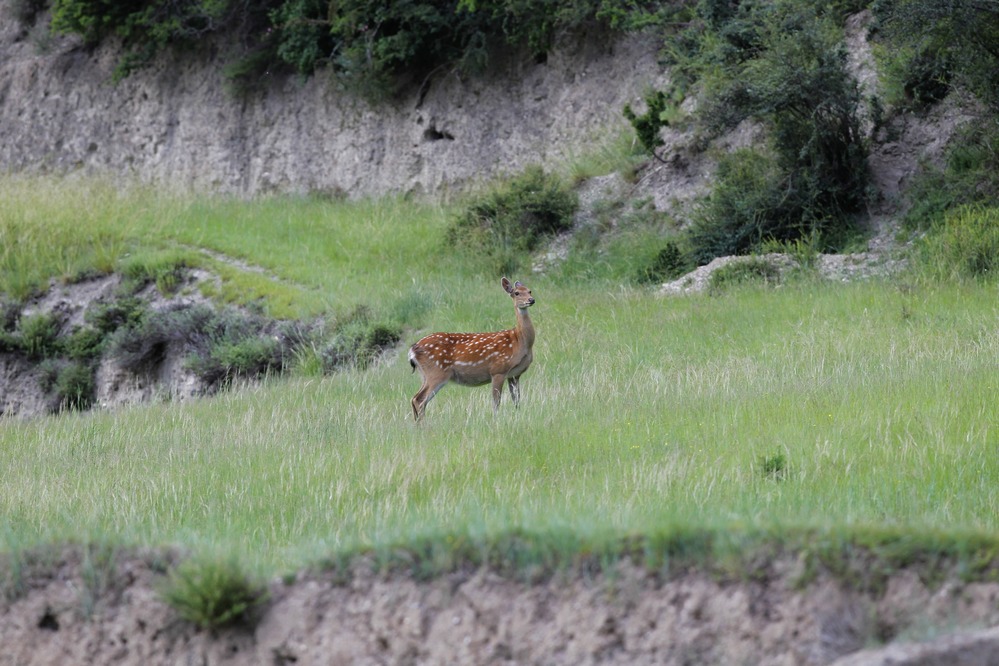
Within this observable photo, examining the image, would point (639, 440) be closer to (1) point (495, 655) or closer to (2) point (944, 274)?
(1) point (495, 655)

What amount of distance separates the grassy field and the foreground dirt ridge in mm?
365

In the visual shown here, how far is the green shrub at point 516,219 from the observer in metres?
26.7

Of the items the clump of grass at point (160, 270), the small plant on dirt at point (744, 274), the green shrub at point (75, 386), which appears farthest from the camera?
the clump of grass at point (160, 270)

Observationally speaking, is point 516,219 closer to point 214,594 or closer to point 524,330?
point 524,330

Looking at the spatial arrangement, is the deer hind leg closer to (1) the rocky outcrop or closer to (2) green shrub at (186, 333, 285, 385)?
(2) green shrub at (186, 333, 285, 385)

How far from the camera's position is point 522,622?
6.94 m

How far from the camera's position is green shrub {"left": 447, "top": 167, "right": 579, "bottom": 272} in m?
26.7

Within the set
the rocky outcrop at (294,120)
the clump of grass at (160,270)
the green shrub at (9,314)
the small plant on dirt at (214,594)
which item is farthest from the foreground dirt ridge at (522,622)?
the rocky outcrop at (294,120)

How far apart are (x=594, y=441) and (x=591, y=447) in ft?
0.52

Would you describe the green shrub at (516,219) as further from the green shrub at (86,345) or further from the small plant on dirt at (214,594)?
the small plant on dirt at (214,594)

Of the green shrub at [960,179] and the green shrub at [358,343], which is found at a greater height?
A: the green shrub at [960,179]

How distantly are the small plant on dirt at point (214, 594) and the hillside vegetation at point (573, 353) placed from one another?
0.02 meters

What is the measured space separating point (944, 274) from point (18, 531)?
49.5ft

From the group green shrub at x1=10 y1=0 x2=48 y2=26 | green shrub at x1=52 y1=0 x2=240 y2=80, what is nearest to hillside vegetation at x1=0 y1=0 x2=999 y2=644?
green shrub at x1=52 y1=0 x2=240 y2=80
